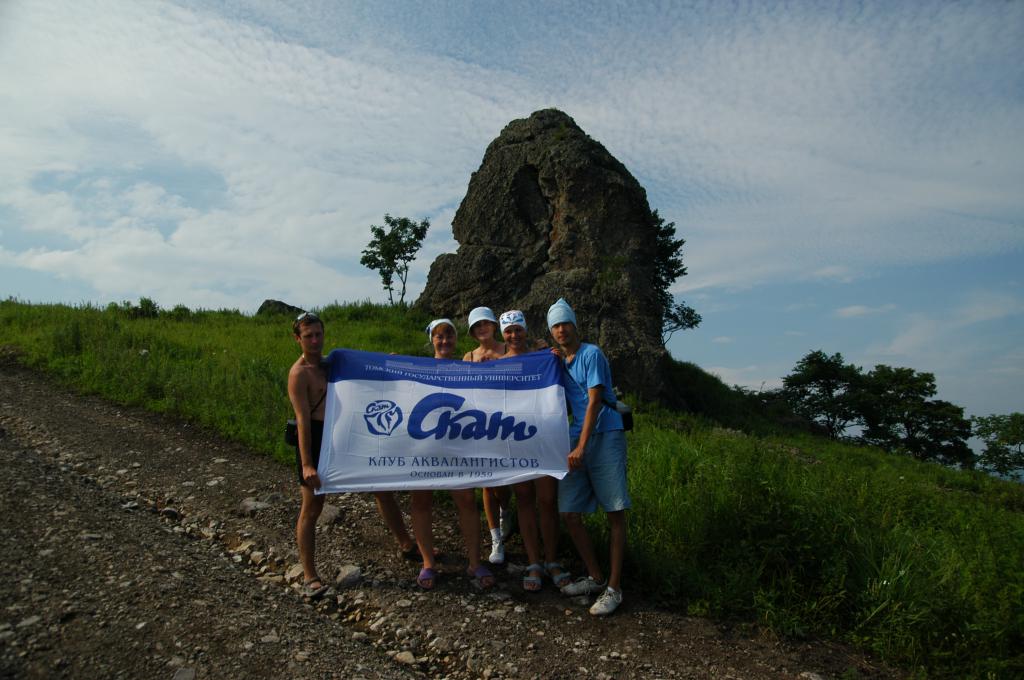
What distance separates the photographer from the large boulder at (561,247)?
17.6 meters

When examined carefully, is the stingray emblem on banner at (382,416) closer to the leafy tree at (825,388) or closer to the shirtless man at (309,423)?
the shirtless man at (309,423)

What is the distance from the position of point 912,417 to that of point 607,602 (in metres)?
29.2

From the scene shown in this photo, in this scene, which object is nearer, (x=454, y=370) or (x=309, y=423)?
(x=309, y=423)

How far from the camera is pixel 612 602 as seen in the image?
15.0 ft

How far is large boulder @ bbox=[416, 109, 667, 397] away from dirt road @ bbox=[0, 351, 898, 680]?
39.1 feet

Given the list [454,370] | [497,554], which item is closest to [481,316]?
[454,370]

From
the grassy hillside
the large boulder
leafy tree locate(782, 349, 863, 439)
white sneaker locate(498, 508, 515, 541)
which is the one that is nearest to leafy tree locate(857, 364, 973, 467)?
leafy tree locate(782, 349, 863, 439)

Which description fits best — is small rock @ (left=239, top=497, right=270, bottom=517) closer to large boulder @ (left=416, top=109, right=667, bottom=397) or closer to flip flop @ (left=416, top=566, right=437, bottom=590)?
flip flop @ (left=416, top=566, right=437, bottom=590)

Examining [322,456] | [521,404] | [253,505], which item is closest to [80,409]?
[253,505]

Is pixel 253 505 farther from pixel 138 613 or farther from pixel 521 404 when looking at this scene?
pixel 521 404

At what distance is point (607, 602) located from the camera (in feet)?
14.9

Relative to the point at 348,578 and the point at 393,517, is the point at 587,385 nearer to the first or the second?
the point at 393,517

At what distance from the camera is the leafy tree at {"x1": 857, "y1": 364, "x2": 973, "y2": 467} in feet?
90.7

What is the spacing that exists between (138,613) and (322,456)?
1.44m
